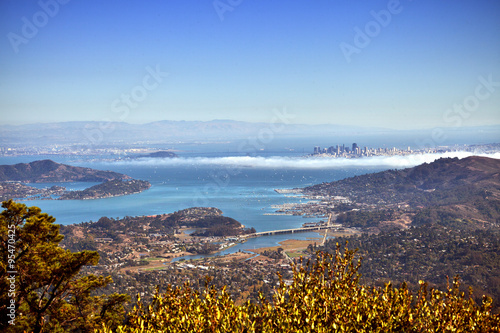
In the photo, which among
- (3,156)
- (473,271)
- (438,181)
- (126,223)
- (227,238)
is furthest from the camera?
(3,156)

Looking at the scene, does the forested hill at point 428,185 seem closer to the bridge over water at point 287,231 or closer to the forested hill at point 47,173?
the bridge over water at point 287,231

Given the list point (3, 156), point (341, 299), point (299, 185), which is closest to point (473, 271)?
point (341, 299)

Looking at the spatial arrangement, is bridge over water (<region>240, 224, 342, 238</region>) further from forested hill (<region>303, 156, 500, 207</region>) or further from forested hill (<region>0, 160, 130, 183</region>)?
forested hill (<region>0, 160, 130, 183</region>)

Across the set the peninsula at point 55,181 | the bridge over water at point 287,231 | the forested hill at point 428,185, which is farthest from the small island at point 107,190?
the bridge over water at point 287,231

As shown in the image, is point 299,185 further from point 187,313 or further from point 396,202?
point 187,313

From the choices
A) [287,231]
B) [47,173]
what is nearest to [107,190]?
[47,173]

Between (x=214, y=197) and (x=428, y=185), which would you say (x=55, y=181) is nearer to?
(x=214, y=197)

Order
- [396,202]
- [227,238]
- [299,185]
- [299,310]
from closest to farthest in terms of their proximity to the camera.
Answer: [299,310]
[227,238]
[396,202]
[299,185]
